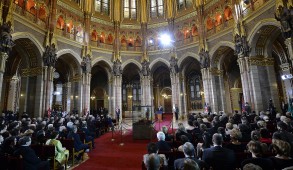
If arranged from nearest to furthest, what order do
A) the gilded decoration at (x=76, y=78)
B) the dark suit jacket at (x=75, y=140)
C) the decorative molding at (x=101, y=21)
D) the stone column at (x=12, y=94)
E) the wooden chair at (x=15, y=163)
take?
the wooden chair at (x=15, y=163) → the dark suit jacket at (x=75, y=140) → the gilded decoration at (x=76, y=78) → the stone column at (x=12, y=94) → the decorative molding at (x=101, y=21)

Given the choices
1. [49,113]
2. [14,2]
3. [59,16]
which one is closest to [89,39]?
[59,16]

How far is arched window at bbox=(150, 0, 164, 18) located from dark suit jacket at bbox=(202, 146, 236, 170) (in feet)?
75.1

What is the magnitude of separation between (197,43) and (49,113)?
1649 centimetres

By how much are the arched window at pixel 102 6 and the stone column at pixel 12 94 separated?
13.1 meters

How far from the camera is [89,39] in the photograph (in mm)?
20234

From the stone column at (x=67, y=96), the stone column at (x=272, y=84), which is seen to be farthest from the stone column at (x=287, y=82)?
the stone column at (x=67, y=96)

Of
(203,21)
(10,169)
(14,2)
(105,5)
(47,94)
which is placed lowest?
(10,169)

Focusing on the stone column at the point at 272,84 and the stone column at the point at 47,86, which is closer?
the stone column at the point at 272,84

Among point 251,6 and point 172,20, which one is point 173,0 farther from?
point 251,6

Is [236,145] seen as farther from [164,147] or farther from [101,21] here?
[101,21]

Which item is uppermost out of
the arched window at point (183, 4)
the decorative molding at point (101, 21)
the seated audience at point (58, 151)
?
the arched window at point (183, 4)

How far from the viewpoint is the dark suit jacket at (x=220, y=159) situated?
10.6ft

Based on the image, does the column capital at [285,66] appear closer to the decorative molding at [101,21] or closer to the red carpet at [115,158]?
the red carpet at [115,158]

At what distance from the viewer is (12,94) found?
20484mm
